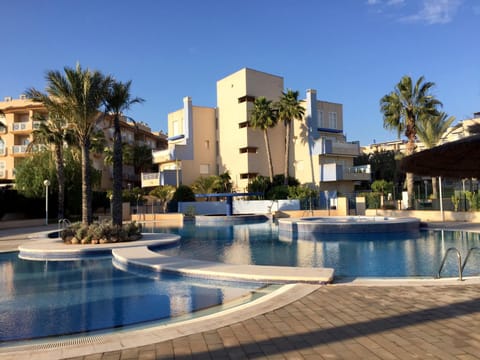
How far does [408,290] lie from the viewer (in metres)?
7.07

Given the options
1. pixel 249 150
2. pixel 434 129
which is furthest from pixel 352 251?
pixel 249 150

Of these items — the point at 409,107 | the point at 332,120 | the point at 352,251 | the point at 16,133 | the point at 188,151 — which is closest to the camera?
the point at 352,251

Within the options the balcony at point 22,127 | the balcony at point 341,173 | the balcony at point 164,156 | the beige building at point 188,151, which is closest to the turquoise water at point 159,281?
the balcony at point 341,173

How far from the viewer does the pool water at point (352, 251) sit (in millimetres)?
10578

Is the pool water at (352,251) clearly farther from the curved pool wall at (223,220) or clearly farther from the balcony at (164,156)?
the balcony at (164,156)

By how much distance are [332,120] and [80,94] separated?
102ft

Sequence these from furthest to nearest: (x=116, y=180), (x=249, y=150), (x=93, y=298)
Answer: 1. (x=249, y=150)
2. (x=116, y=180)
3. (x=93, y=298)

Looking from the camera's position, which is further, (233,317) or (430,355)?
(233,317)

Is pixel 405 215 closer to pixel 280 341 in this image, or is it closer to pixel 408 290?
pixel 408 290

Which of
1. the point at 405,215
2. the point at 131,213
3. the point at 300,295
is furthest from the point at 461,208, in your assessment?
the point at 131,213

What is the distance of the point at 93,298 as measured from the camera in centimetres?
810

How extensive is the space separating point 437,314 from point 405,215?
73.3ft

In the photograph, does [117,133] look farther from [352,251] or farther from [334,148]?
[334,148]

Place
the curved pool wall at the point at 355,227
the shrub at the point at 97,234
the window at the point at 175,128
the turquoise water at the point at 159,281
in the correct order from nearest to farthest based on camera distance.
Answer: the turquoise water at the point at 159,281 < the shrub at the point at 97,234 < the curved pool wall at the point at 355,227 < the window at the point at 175,128
